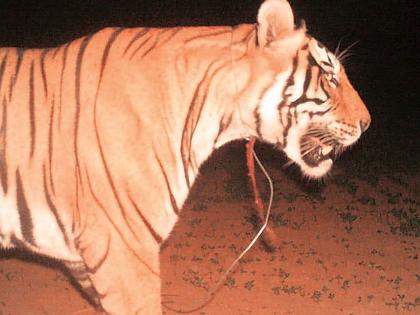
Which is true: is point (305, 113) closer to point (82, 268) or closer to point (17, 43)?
point (82, 268)

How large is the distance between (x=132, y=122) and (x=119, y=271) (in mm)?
479

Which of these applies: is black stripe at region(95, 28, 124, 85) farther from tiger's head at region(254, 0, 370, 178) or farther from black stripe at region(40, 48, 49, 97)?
tiger's head at region(254, 0, 370, 178)

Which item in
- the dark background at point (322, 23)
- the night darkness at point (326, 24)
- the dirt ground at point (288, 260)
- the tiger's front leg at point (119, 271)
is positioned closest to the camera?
the tiger's front leg at point (119, 271)

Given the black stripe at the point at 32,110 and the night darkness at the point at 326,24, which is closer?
the black stripe at the point at 32,110

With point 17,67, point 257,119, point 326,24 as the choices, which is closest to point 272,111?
point 257,119

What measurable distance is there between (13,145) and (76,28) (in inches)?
600

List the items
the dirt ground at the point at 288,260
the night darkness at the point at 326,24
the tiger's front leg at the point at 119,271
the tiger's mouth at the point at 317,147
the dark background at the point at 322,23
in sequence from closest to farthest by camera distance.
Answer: the tiger's front leg at the point at 119,271 → the tiger's mouth at the point at 317,147 → the dirt ground at the point at 288,260 → the night darkness at the point at 326,24 → the dark background at the point at 322,23

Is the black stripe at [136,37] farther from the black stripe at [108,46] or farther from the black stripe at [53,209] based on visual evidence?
the black stripe at [53,209]

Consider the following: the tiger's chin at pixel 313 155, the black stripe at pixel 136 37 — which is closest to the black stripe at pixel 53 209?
the black stripe at pixel 136 37

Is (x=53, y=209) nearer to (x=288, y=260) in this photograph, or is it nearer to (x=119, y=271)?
(x=119, y=271)

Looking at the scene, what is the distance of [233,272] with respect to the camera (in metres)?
4.41

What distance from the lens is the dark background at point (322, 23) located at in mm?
15469

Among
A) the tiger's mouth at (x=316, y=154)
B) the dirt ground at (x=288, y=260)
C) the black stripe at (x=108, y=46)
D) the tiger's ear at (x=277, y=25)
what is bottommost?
the dirt ground at (x=288, y=260)

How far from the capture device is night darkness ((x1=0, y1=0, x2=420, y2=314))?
1516 centimetres
